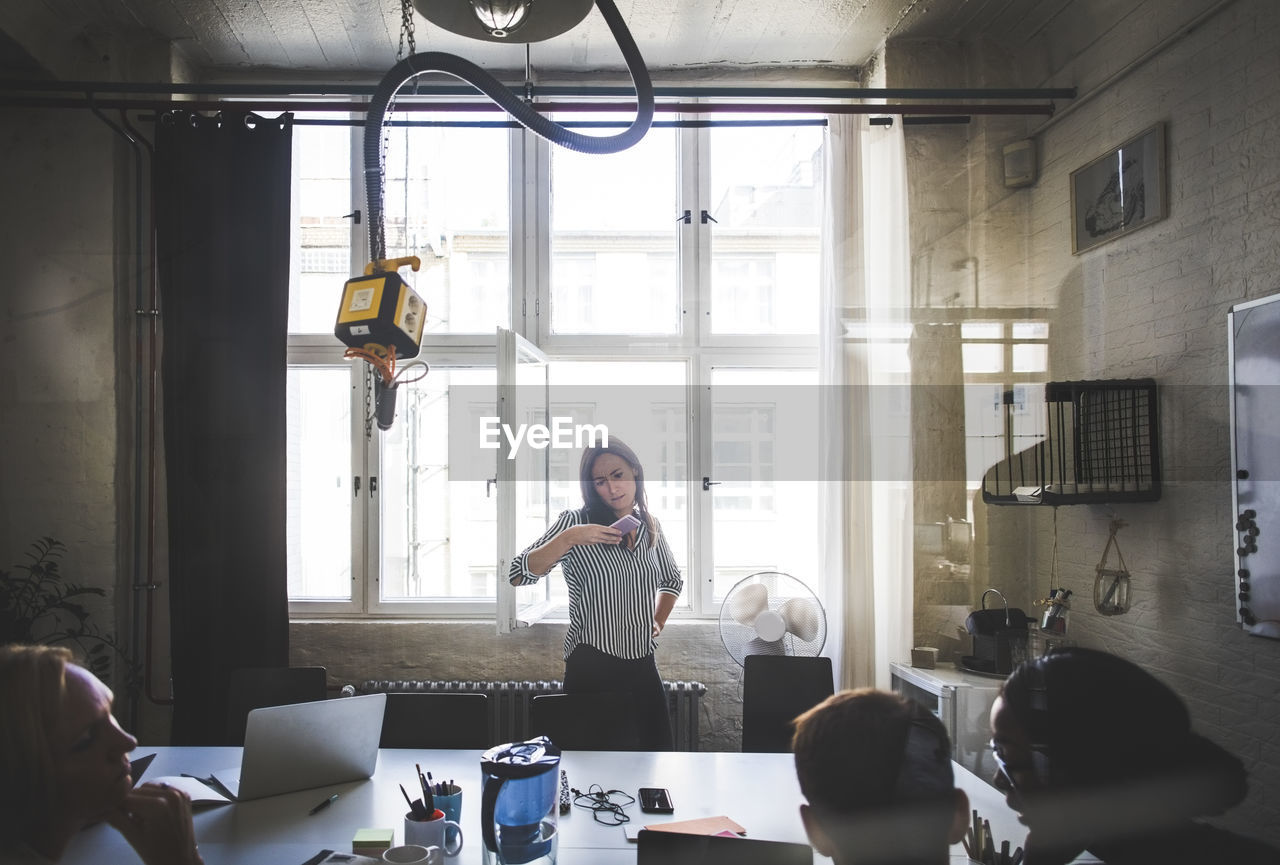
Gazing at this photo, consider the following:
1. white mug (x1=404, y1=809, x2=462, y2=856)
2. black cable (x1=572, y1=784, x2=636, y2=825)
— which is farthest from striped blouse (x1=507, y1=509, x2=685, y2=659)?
white mug (x1=404, y1=809, x2=462, y2=856)

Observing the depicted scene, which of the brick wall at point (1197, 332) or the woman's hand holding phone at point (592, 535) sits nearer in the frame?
the brick wall at point (1197, 332)

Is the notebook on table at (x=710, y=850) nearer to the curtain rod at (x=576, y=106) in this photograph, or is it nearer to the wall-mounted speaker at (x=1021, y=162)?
the curtain rod at (x=576, y=106)

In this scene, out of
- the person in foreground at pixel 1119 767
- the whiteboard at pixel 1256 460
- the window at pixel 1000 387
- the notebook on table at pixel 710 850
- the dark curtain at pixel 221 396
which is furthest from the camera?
the dark curtain at pixel 221 396

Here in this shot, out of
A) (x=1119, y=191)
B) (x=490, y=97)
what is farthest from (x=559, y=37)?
(x=1119, y=191)

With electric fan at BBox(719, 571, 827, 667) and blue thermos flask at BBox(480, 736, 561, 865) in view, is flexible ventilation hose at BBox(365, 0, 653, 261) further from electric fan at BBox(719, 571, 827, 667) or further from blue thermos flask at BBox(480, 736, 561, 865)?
electric fan at BBox(719, 571, 827, 667)

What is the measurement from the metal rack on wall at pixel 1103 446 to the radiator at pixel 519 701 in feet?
5.22

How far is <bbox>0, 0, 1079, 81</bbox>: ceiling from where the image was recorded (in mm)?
3441

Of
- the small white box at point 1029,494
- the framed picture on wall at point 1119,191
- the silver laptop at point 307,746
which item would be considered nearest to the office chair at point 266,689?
the silver laptop at point 307,746

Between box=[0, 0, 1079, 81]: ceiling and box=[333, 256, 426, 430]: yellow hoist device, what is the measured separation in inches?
85.8

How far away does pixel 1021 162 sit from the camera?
3527mm

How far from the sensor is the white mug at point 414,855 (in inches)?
62.8

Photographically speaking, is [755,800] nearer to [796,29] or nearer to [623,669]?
[623,669]

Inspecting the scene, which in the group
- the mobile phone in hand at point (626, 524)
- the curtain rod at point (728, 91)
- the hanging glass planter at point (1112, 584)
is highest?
the curtain rod at point (728, 91)

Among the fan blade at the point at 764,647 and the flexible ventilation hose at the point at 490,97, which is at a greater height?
the flexible ventilation hose at the point at 490,97
